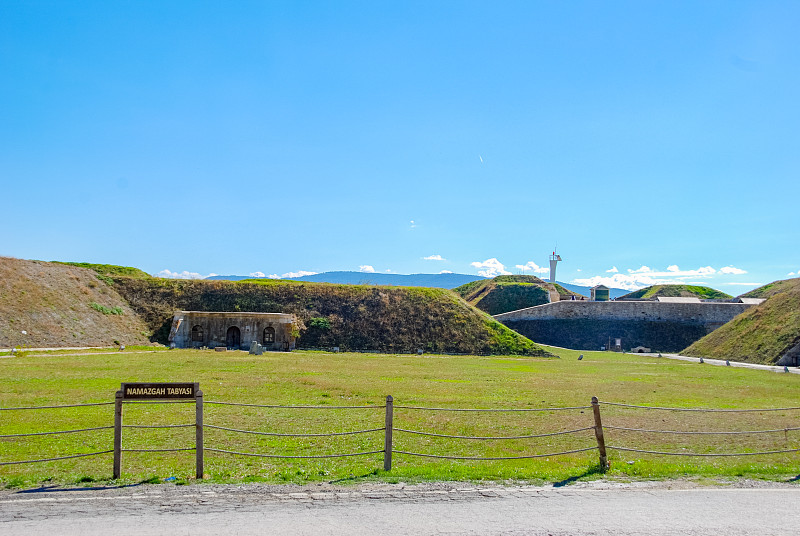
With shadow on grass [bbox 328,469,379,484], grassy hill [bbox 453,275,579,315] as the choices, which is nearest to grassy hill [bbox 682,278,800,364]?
grassy hill [bbox 453,275,579,315]

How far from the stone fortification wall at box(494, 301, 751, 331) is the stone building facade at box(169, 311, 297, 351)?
35082 mm

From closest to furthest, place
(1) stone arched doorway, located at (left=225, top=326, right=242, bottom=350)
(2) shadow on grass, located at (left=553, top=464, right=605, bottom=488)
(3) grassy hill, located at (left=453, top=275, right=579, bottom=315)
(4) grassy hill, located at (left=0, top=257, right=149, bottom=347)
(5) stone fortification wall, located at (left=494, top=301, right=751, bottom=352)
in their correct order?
1. (2) shadow on grass, located at (left=553, top=464, right=605, bottom=488)
2. (4) grassy hill, located at (left=0, top=257, right=149, bottom=347)
3. (1) stone arched doorway, located at (left=225, top=326, right=242, bottom=350)
4. (5) stone fortification wall, located at (left=494, top=301, right=751, bottom=352)
5. (3) grassy hill, located at (left=453, top=275, right=579, bottom=315)

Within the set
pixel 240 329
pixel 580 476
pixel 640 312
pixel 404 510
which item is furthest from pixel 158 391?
pixel 640 312

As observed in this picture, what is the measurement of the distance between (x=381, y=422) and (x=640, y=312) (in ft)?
217

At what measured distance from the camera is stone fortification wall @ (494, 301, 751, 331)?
70.5 metres

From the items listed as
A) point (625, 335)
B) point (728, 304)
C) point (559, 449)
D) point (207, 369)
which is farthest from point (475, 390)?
point (728, 304)

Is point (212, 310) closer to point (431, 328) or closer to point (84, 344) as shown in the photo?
point (84, 344)

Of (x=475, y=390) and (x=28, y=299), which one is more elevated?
(x=28, y=299)

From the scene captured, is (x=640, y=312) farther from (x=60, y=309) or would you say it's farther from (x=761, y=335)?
(x=60, y=309)

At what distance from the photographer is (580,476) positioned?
35.5 ft

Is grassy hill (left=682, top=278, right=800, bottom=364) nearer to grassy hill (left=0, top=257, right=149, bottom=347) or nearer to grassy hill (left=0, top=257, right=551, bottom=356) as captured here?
grassy hill (left=0, top=257, right=551, bottom=356)

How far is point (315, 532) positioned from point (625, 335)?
236ft

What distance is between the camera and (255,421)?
16.0m

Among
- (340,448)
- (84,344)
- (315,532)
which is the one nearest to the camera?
(315,532)
